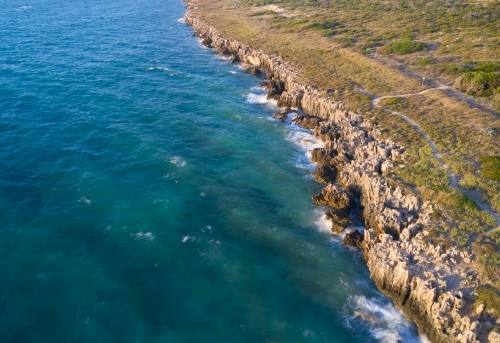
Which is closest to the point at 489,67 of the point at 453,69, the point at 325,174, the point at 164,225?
the point at 453,69

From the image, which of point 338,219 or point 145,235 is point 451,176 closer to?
point 338,219

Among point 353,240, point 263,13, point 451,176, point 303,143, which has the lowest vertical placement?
point 353,240

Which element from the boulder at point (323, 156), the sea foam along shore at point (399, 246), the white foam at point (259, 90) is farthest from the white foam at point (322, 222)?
the white foam at point (259, 90)

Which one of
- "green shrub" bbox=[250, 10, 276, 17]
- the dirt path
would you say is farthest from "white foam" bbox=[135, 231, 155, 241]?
"green shrub" bbox=[250, 10, 276, 17]

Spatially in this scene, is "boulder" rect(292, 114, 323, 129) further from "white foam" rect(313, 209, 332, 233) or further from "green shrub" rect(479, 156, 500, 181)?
"green shrub" rect(479, 156, 500, 181)

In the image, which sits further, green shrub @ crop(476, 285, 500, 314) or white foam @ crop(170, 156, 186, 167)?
white foam @ crop(170, 156, 186, 167)

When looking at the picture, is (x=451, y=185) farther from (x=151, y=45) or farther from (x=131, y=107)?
(x=151, y=45)

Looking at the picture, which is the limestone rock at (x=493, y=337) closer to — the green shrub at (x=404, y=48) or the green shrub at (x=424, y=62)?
the green shrub at (x=424, y=62)
